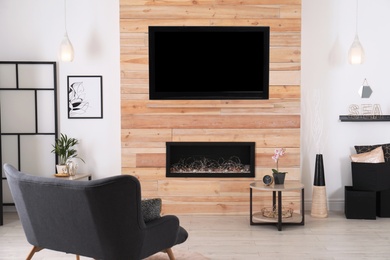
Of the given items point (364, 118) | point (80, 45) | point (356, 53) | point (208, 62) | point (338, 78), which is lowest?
point (364, 118)

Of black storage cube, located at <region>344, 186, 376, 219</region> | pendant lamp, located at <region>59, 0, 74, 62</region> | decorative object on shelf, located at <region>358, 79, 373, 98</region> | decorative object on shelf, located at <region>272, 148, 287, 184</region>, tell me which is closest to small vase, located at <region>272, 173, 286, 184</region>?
decorative object on shelf, located at <region>272, 148, 287, 184</region>

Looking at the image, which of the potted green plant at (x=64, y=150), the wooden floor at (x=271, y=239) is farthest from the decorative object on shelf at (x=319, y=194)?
the potted green plant at (x=64, y=150)

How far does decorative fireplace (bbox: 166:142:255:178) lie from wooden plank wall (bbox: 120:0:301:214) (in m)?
0.07

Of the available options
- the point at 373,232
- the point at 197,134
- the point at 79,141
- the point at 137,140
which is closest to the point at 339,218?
the point at 373,232

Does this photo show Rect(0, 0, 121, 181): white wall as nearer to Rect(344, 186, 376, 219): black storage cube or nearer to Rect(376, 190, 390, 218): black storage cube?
Rect(344, 186, 376, 219): black storage cube

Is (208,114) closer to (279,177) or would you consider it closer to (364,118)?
(279,177)

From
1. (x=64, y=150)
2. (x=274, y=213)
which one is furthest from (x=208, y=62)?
(x=64, y=150)

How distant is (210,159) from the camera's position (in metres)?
6.45

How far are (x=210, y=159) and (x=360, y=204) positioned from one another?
1818mm

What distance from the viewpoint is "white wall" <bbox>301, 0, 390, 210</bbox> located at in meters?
6.40

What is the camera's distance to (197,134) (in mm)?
6129

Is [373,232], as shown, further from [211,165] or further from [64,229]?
[64,229]

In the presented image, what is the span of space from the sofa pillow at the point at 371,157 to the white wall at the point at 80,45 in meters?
2.87

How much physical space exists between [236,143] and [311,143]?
1.01 metres
